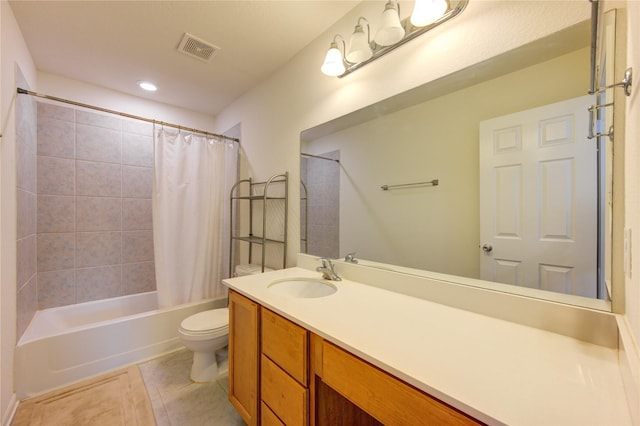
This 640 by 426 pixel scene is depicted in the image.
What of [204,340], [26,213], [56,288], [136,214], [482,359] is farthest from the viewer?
[136,214]

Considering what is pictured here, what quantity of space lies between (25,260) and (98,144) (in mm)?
1237

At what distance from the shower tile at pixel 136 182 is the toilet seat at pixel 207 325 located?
164 centimetres

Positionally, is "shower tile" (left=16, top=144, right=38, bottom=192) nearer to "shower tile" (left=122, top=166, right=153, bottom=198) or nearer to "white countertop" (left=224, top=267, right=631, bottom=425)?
"shower tile" (left=122, top=166, right=153, bottom=198)

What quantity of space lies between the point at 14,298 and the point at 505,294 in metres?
2.73

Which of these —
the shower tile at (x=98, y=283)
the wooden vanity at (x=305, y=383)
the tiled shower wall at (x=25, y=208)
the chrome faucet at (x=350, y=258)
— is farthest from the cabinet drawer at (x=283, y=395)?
the shower tile at (x=98, y=283)

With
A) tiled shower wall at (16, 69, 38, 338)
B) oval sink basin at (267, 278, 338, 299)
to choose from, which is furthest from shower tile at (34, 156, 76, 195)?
oval sink basin at (267, 278, 338, 299)

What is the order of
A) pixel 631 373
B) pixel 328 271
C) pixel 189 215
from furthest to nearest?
pixel 189 215 < pixel 328 271 < pixel 631 373

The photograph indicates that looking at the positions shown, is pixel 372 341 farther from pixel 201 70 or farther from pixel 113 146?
pixel 113 146

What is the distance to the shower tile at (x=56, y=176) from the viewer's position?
2.16m

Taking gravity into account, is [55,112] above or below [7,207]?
above

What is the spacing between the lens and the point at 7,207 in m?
1.43

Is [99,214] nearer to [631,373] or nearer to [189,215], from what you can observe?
[189,215]

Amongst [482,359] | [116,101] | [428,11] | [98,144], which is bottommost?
[482,359]

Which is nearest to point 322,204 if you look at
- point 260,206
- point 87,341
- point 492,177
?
point 260,206
